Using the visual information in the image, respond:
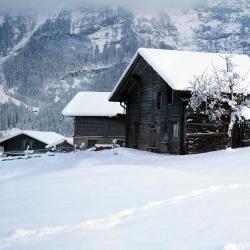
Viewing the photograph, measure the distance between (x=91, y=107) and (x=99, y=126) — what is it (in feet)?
8.22

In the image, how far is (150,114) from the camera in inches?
1372

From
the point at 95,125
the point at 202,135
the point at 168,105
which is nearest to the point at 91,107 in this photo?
the point at 95,125

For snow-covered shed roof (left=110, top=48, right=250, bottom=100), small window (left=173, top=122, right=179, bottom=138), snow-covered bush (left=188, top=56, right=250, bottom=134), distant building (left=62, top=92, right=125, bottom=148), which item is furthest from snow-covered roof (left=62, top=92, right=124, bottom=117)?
snow-covered bush (left=188, top=56, right=250, bottom=134)

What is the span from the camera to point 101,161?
28766 mm

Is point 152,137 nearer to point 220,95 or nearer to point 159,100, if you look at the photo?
point 159,100

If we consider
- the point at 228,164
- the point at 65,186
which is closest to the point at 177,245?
the point at 65,186

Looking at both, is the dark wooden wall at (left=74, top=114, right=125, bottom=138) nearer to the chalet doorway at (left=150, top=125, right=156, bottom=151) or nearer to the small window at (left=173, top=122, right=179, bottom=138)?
the chalet doorway at (left=150, top=125, right=156, bottom=151)

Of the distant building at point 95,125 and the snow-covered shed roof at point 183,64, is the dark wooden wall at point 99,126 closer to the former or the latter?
the distant building at point 95,125

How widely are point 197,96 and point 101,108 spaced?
99.8ft

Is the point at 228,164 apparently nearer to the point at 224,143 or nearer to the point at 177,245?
the point at 177,245

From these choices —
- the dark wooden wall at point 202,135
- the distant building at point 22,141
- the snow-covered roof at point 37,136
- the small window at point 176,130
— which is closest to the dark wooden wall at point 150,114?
the small window at point 176,130

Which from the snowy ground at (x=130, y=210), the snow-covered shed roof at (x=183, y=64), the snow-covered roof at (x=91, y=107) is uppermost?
the snow-covered shed roof at (x=183, y=64)

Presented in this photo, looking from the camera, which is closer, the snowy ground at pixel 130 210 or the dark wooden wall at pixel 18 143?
the snowy ground at pixel 130 210

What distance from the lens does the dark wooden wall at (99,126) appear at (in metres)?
55.7
